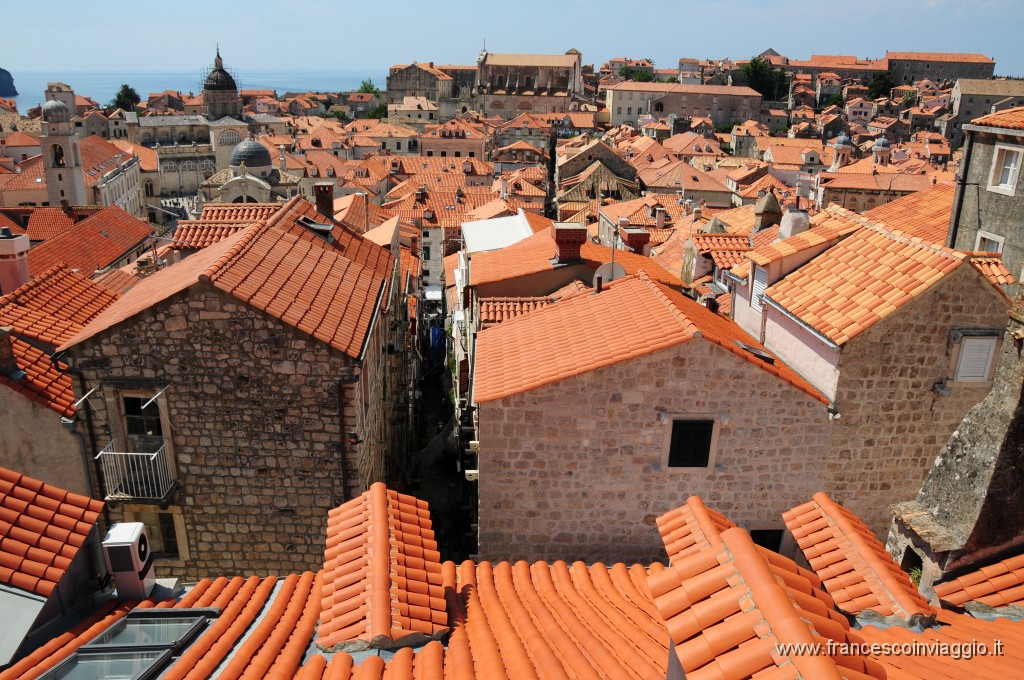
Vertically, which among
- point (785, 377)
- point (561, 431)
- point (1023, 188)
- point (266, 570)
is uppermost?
point (1023, 188)

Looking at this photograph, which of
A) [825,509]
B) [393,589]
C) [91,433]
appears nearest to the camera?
[393,589]

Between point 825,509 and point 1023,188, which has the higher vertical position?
point 1023,188

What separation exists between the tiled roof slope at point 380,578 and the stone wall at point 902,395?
653 centimetres

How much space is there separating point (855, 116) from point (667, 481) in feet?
516

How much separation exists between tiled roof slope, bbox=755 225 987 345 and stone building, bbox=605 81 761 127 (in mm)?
132433

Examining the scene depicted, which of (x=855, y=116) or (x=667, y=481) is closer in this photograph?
(x=667, y=481)

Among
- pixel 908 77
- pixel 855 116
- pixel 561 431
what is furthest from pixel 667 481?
pixel 908 77

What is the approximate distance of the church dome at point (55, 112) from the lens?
205ft

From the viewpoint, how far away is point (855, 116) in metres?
148

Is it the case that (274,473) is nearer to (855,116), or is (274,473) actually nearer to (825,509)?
(825,509)

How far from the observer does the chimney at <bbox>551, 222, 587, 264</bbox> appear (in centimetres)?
1565

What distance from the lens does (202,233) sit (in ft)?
56.2

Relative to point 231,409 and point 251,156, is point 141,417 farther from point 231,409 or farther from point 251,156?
point 251,156

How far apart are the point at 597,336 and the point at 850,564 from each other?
199 inches
